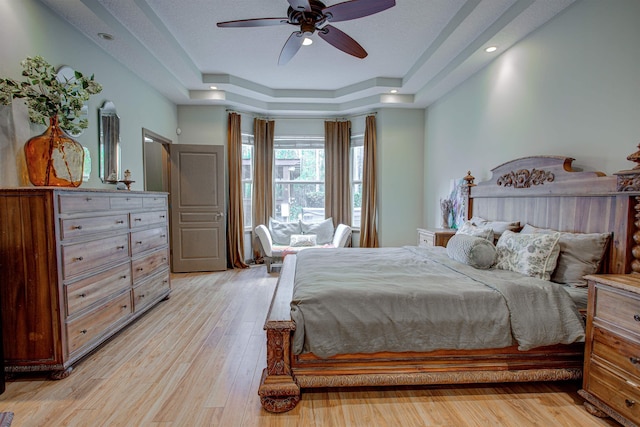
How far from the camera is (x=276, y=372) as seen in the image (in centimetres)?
179

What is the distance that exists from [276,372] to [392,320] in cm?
74

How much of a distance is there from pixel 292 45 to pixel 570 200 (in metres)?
2.68

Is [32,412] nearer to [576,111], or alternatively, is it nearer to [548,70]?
[576,111]

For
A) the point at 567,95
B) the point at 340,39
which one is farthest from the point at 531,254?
the point at 340,39

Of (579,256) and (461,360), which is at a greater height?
(579,256)

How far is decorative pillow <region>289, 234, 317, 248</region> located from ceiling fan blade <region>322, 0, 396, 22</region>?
333cm

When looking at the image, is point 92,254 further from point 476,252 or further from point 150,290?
point 476,252

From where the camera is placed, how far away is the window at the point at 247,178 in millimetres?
5656

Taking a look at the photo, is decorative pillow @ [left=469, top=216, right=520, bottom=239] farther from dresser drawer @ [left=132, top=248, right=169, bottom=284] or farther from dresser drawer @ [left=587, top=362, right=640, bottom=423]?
dresser drawer @ [left=132, top=248, right=169, bottom=284]

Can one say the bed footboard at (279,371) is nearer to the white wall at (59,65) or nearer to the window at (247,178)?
the white wall at (59,65)

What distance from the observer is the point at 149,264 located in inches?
125

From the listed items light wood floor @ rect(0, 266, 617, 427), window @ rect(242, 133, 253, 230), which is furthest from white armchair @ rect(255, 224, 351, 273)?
light wood floor @ rect(0, 266, 617, 427)

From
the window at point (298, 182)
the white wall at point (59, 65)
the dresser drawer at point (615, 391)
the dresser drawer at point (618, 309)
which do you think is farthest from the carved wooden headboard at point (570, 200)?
the white wall at point (59, 65)

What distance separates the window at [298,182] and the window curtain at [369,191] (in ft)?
2.75
